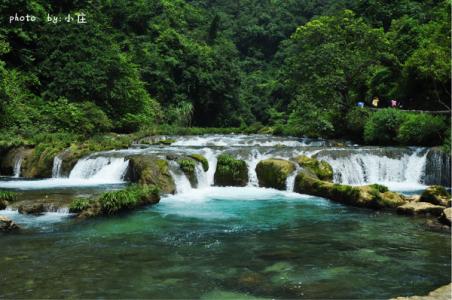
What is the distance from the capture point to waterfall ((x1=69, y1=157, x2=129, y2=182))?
1800 centimetres

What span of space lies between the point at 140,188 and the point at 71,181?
5348 mm

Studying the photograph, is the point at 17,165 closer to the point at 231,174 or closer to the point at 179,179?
the point at 179,179

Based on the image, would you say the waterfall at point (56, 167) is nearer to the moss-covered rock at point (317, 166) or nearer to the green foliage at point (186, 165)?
the green foliage at point (186, 165)

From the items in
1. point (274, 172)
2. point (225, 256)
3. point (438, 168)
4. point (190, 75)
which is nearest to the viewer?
point (225, 256)

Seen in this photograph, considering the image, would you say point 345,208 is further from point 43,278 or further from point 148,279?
point 43,278

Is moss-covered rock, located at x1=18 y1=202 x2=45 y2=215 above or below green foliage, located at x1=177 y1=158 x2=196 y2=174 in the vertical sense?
below

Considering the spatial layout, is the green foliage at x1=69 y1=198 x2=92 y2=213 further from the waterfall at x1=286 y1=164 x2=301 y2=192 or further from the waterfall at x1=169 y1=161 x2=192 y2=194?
the waterfall at x1=286 y1=164 x2=301 y2=192

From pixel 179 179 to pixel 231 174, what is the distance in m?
2.37

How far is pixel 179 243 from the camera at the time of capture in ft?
30.6

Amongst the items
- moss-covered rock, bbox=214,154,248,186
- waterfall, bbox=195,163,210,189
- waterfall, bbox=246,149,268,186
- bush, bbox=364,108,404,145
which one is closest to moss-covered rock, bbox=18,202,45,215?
waterfall, bbox=195,163,210,189

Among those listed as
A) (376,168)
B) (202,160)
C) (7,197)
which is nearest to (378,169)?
(376,168)

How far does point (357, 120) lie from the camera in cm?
2630

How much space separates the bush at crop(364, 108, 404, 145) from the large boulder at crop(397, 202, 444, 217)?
435 inches

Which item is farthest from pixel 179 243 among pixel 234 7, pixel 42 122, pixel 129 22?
pixel 234 7
